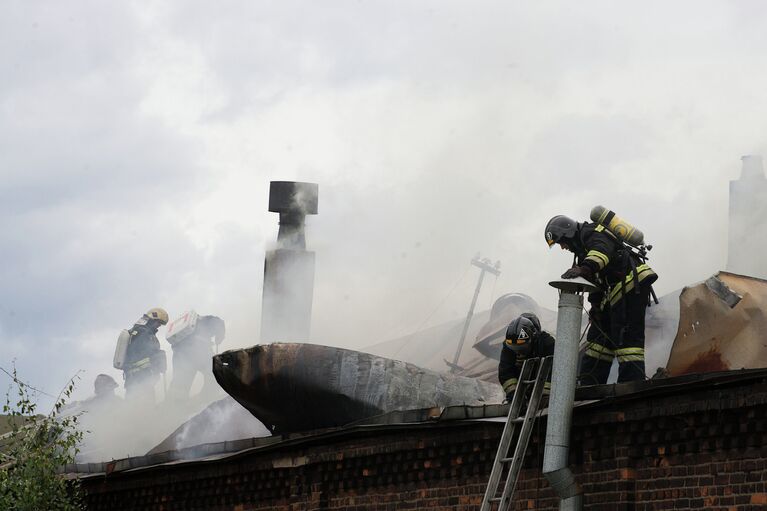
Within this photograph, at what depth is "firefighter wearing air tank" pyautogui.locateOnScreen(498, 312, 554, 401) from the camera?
10070 mm

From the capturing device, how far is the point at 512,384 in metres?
10.1

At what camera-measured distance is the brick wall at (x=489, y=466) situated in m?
7.75

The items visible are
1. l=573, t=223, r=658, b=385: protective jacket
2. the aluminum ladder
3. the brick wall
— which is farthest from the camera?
l=573, t=223, r=658, b=385: protective jacket

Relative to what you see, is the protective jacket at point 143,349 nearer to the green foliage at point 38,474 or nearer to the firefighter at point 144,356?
the firefighter at point 144,356

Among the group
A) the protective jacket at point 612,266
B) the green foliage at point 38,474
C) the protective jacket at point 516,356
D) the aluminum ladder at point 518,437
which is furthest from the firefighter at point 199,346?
the aluminum ladder at point 518,437

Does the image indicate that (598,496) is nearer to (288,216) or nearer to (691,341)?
(691,341)

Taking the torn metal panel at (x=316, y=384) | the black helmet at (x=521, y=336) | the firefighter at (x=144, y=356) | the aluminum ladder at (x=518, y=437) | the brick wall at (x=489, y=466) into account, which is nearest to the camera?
the brick wall at (x=489, y=466)

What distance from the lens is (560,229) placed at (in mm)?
10062

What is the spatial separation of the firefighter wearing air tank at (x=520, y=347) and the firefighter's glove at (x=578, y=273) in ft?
2.30

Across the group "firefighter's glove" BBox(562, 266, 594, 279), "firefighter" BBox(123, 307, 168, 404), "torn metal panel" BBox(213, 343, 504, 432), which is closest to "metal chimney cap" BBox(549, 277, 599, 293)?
"firefighter's glove" BBox(562, 266, 594, 279)

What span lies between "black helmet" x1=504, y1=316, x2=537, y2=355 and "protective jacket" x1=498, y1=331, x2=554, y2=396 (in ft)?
0.10

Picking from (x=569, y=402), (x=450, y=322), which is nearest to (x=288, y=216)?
(x=450, y=322)

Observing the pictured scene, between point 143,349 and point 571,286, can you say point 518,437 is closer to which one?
point 571,286

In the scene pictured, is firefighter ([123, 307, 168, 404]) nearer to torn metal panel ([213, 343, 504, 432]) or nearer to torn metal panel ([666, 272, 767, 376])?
torn metal panel ([213, 343, 504, 432])
